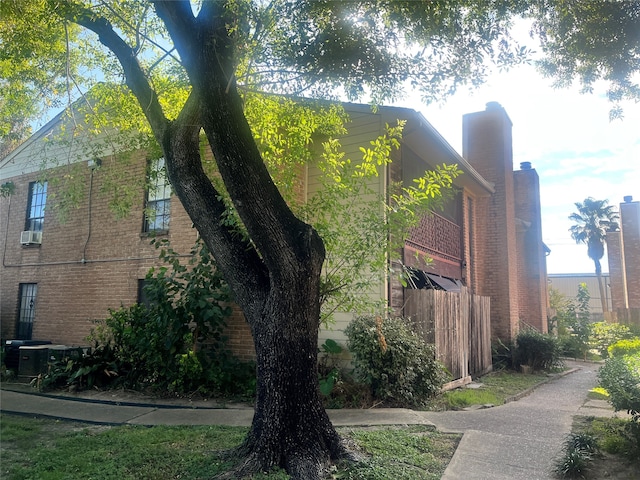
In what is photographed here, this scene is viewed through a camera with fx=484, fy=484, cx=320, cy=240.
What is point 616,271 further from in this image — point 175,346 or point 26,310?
point 26,310

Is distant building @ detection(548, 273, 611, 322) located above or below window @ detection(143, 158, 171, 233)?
above

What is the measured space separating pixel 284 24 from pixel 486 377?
913 cm

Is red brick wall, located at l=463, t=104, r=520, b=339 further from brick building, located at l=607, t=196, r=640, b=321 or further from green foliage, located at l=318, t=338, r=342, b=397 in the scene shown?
brick building, located at l=607, t=196, r=640, b=321

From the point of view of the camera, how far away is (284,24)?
6.21 metres

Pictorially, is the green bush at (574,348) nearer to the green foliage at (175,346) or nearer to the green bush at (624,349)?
the green bush at (624,349)

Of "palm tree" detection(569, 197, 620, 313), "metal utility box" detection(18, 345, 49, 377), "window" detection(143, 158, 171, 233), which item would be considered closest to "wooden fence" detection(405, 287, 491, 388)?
"window" detection(143, 158, 171, 233)

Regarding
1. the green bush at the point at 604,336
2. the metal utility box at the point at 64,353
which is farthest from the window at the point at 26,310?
the green bush at the point at 604,336

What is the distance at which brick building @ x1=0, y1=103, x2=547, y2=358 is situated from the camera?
32.3ft

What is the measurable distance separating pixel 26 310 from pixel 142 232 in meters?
4.83

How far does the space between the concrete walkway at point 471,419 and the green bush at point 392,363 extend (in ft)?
1.32

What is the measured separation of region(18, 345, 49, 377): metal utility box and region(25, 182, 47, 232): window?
436 cm

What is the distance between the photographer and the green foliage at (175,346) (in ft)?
27.9

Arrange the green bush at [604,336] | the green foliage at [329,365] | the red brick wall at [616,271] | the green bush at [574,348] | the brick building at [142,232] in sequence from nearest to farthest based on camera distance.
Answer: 1. the green foliage at [329,365]
2. the brick building at [142,232]
3. the green bush at [604,336]
4. the green bush at [574,348]
5. the red brick wall at [616,271]

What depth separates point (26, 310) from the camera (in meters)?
13.2
